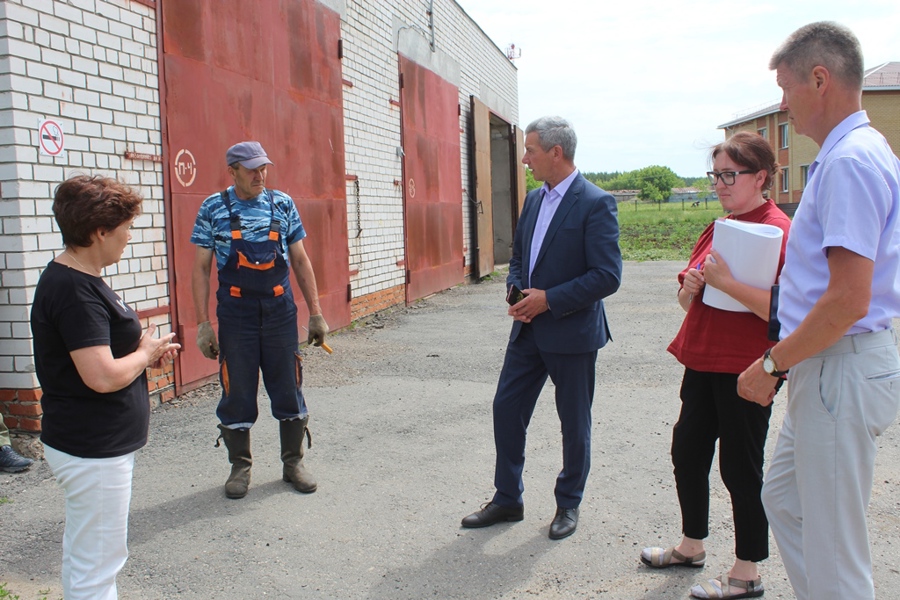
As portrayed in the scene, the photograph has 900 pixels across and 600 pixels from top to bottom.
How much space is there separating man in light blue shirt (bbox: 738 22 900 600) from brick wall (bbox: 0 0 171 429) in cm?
455

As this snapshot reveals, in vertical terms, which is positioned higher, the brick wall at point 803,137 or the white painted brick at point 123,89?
the brick wall at point 803,137

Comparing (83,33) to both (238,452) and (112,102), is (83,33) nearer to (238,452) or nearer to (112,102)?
(112,102)

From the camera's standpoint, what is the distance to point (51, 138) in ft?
17.1

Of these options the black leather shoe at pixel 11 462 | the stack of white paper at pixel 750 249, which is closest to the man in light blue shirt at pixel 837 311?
the stack of white paper at pixel 750 249

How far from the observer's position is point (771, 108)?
57.0 m

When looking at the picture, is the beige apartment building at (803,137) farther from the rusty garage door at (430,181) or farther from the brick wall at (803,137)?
the rusty garage door at (430,181)

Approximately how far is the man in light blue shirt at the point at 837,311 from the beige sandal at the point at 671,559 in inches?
46.0

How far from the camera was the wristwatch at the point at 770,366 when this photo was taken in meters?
2.31

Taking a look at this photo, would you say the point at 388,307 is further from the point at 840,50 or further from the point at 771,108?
the point at 771,108

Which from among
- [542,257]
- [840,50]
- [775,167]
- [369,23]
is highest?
[369,23]

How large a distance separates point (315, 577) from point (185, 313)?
147 inches

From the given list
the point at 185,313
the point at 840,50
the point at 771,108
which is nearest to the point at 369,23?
the point at 185,313

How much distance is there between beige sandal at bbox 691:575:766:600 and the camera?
320cm

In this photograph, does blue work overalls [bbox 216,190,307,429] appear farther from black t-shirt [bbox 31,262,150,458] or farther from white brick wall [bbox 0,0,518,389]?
black t-shirt [bbox 31,262,150,458]
